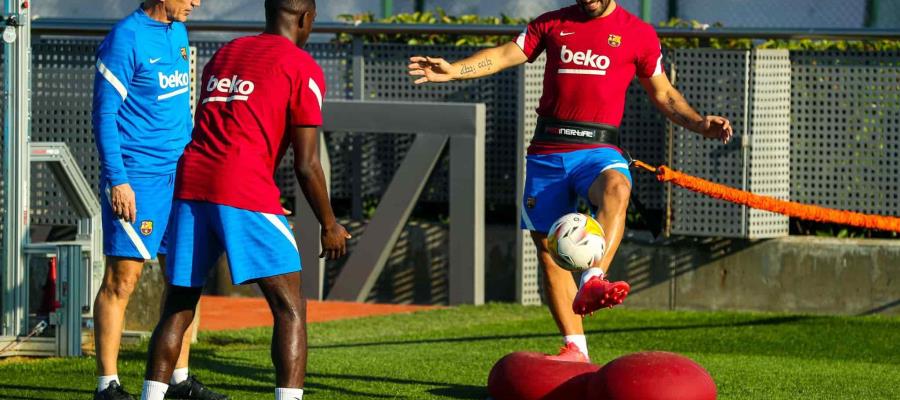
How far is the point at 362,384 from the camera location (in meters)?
8.48

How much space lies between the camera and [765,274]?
12.2 metres

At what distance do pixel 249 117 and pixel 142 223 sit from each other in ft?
5.28

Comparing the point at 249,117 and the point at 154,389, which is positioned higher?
the point at 249,117

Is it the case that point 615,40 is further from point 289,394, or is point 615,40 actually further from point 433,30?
point 433,30

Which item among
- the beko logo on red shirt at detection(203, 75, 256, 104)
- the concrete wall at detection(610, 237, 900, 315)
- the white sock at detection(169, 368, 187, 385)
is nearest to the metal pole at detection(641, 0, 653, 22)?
the concrete wall at detection(610, 237, 900, 315)

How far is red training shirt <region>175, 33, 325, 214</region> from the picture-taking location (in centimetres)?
632

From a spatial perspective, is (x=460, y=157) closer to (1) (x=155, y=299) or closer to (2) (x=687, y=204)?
(2) (x=687, y=204)

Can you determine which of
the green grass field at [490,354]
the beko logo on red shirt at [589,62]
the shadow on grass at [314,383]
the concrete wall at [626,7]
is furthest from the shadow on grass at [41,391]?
the concrete wall at [626,7]

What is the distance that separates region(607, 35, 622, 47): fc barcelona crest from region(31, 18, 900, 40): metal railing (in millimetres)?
4192

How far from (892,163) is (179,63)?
6303 millimetres

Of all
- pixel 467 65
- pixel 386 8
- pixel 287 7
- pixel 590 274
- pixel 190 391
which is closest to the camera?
pixel 287 7

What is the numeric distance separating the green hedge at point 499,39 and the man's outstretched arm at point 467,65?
4.23 metres

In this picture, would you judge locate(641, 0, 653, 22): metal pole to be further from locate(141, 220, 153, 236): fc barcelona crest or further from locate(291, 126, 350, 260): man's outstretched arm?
locate(291, 126, 350, 260): man's outstretched arm

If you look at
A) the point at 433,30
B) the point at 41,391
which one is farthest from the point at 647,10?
the point at 41,391
